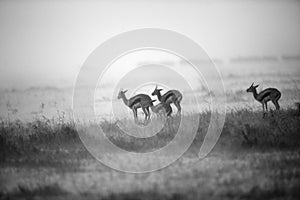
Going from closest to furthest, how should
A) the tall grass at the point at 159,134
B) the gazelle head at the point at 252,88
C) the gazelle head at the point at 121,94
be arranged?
the tall grass at the point at 159,134, the gazelle head at the point at 121,94, the gazelle head at the point at 252,88

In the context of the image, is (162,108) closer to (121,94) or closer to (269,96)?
(121,94)

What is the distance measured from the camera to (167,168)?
6.02 metres

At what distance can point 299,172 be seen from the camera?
5.69 metres

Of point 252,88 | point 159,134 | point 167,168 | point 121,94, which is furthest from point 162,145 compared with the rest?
point 252,88

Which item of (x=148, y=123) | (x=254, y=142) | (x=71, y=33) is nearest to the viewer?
(x=254, y=142)

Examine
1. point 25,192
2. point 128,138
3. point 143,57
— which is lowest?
point 25,192

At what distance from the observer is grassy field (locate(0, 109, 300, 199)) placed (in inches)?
211

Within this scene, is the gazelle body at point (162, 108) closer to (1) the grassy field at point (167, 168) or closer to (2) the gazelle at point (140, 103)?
(2) the gazelle at point (140, 103)

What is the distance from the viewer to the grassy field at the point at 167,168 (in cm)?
535

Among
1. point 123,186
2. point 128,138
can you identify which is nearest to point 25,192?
point 123,186

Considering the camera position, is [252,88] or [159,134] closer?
[159,134]

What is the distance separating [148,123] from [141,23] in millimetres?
1899

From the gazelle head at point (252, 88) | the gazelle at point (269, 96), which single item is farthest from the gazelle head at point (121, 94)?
the gazelle at point (269, 96)

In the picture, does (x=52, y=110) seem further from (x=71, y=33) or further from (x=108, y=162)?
(x=108, y=162)
